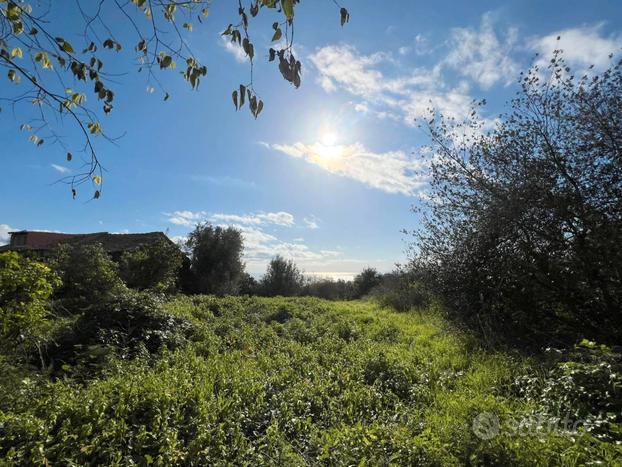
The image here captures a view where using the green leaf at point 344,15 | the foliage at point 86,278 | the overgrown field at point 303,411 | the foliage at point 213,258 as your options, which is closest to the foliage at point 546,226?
the overgrown field at point 303,411

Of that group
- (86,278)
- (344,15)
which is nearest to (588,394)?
(344,15)

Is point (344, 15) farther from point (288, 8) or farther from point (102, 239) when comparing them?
point (102, 239)

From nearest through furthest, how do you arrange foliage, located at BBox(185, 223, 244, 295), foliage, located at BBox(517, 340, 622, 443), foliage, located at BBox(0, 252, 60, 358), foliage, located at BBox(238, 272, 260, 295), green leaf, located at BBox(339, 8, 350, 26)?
green leaf, located at BBox(339, 8, 350, 26)
foliage, located at BBox(517, 340, 622, 443)
foliage, located at BBox(0, 252, 60, 358)
foliage, located at BBox(185, 223, 244, 295)
foliage, located at BBox(238, 272, 260, 295)

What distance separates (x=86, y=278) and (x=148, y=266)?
141 inches

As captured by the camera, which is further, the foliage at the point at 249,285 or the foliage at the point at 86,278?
the foliage at the point at 249,285

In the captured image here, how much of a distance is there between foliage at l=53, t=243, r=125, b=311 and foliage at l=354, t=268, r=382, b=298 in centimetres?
2036

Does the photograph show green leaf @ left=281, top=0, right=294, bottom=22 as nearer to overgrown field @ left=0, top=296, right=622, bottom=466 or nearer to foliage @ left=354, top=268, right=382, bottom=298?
overgrown field @ left=0, top=296, right=622, bottom=466

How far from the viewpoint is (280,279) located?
1056 inches

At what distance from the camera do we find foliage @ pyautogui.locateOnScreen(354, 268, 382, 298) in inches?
1123

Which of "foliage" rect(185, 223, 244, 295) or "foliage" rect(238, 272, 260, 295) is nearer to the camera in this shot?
"foliage" rect(185, 223, 244, 295)

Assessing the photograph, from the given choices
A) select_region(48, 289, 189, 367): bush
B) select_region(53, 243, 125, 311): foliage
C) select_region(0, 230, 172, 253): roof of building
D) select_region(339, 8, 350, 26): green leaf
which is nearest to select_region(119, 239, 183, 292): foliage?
select_region(53, 243, 125, 311): foliage

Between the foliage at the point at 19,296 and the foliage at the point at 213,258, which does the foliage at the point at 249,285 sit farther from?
the foliage at the point at 19,296

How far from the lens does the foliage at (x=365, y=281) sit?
2853cm

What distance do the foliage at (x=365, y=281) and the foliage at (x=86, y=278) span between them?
20.4 m
